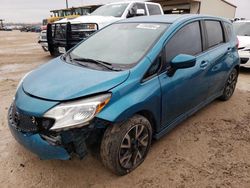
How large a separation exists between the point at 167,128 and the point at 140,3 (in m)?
6.24

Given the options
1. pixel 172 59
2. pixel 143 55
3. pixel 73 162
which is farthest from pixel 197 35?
pixel 73 162

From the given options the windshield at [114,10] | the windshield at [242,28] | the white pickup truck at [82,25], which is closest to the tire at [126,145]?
the white pickup truck at [82,25]

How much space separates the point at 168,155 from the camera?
278cm

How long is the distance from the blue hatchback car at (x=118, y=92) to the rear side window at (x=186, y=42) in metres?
0.01

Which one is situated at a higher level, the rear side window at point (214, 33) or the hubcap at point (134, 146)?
the rear side window at point (214, 33)

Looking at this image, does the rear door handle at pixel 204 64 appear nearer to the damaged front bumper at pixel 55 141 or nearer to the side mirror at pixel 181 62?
the side mirror at pixel 181 62

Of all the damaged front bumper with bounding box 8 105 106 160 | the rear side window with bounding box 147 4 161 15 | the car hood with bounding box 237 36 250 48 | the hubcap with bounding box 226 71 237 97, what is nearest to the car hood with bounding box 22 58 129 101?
the damaged front bumper with bounding box 8 105 106 160

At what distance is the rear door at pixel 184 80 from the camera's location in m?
2.66

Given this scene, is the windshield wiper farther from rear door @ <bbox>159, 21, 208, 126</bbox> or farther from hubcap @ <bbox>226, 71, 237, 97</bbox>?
hubcap @ <bbox>226, 71, 237, 97</bbox>

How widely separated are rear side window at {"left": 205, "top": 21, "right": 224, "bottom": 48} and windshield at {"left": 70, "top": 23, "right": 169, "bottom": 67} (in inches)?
39.5

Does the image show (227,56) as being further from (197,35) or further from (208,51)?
(197,35)

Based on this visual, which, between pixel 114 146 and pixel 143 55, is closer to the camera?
pixel 114 146

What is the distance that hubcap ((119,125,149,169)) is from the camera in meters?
2.34

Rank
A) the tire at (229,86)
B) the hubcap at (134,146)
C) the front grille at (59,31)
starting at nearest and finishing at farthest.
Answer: the hubcap at (134,146), the tire at (229,86), the front grille at (59,31)
